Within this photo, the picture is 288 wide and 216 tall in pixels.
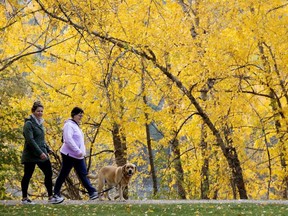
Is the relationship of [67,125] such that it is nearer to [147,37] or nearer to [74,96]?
[147,37]

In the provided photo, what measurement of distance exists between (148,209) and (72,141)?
5.80 ft

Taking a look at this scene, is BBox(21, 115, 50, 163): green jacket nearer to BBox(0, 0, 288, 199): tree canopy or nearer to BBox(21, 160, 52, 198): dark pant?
BBox(21, 160, 52, 198): dark pant

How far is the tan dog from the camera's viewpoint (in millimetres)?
9961

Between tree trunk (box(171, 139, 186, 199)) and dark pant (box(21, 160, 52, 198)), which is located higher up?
→ tree trunk (box(171, 139, 186, 199))

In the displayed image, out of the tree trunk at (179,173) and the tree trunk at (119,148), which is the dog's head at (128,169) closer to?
the tree trunk at (179,173)

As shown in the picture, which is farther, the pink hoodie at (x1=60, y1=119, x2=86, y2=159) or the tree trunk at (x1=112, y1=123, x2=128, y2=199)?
the tree trunk at (x1=112, y1=123, x2=128, y2=199)

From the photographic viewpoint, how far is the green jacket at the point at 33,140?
9023 millimetres

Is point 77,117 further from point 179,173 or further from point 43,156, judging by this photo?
point 179,173

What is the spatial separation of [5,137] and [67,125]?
2.32 metres

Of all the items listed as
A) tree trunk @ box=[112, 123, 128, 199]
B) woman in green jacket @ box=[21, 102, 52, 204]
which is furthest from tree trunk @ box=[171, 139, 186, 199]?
woman in green jacket @ box=[21, 102, 52, 204]

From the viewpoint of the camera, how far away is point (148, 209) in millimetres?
8867

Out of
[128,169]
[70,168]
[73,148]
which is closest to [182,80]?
[128,169]

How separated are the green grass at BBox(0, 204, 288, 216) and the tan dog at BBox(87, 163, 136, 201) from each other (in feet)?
2.70

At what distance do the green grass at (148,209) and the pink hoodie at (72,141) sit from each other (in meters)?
0.93
